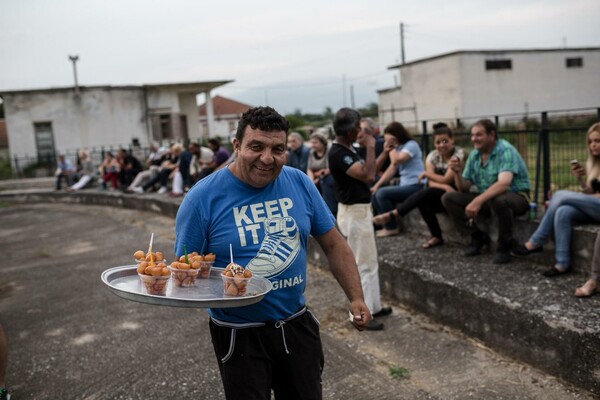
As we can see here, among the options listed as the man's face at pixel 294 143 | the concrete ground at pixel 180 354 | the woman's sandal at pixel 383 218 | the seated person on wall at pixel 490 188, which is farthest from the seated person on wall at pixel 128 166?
the seated person on wall at pixel 490 188

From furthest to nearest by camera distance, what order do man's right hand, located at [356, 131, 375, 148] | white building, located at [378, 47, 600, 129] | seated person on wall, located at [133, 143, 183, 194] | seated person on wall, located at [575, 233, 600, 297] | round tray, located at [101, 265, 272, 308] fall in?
1. white building, located at [378, 47, 600, 129]
2. seated person on wall, located at [133, 143, 183, 194]
3. man's right hand, located at [356, 131, 375, 148]
4. seated person on wall, located at [575, 233, 600, 297]
5. round tray, located at [101, 265, 272, 308]

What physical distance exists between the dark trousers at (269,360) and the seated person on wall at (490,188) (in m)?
3.38

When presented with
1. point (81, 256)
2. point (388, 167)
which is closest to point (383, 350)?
point (388, 167)

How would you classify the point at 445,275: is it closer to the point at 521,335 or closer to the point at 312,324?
the point at 521,335

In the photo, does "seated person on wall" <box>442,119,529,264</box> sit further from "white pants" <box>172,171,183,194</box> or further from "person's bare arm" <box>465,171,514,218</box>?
"white pants" <box>172,171,183,194</box>

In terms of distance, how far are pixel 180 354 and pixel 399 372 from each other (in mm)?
1909

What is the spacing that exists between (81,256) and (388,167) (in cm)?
539

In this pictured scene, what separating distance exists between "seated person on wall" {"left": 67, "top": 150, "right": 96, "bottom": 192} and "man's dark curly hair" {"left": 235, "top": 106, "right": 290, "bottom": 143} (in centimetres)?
1935

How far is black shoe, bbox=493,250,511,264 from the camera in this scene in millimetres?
5469

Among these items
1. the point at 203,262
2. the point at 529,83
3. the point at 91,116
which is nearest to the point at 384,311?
the point at 203,262

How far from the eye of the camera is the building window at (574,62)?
3272cm

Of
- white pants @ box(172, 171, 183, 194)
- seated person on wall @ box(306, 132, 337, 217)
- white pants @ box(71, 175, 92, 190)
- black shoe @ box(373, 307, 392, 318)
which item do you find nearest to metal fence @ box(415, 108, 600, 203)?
black shoe @ box(373, 307, 392, 318)

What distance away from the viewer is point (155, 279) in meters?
2.39

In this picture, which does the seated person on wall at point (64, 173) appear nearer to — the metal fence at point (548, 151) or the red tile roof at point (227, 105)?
the metal fence at point (548, 151)
